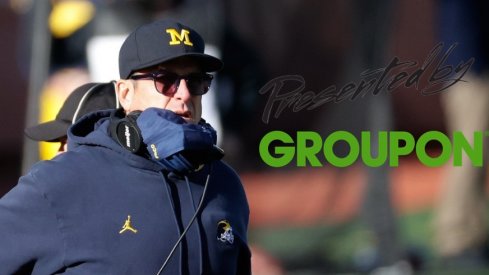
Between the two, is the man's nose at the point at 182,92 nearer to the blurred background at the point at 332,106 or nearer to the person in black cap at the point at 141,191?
the person in black cap at the point at 141,191

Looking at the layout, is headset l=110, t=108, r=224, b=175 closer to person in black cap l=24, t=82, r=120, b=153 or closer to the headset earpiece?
the headset earpiece

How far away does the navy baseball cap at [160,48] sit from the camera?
3311mm

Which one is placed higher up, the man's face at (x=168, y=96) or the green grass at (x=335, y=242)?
the man's face at (x=168, y=96)

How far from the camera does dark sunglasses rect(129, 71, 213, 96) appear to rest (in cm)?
334

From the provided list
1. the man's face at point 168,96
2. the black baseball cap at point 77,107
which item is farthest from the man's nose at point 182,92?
the black baseball cap at point 77,107

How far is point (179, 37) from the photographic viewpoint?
3334mm

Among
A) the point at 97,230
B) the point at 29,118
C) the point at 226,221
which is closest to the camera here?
the point at 97,230

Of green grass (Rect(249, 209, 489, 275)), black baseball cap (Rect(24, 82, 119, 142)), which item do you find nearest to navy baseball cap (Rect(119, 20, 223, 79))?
black baseball cap (Rect(24, 82, 119, 142))

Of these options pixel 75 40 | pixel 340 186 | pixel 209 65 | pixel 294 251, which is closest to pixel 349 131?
pixel 340 186

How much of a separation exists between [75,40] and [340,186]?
5.60 ft

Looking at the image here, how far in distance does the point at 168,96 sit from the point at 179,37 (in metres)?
0.17

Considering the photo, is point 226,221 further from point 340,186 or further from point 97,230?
point 340,186

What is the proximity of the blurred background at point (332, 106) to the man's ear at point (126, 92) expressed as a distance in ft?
10.2

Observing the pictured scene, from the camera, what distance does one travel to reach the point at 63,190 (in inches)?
123
